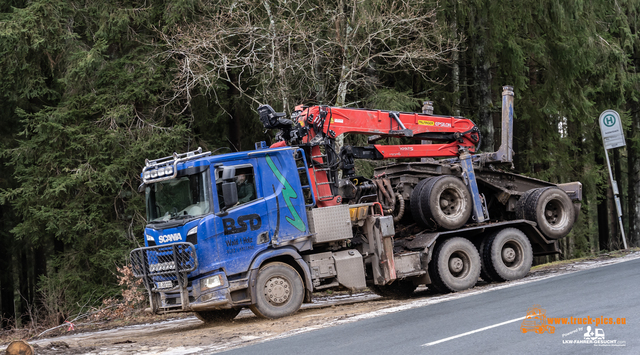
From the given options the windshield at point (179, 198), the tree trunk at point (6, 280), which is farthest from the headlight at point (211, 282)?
the tree trunk at point (6, 280)

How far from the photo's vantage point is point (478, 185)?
14984 mm

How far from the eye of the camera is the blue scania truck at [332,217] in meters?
10.6

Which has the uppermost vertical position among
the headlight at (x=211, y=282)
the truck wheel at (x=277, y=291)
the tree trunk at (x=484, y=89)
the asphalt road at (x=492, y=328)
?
the tree trunk at (x=484, y=89)

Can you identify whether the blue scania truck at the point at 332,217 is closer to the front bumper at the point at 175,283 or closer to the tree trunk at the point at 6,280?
the front bumper at the point at 175,283

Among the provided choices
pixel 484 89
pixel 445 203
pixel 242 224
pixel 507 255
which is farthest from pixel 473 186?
pixel 484 89

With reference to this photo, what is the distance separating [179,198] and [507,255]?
7.53 metres

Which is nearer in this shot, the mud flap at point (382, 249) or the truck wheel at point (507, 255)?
the mud flap at point (382, 249)

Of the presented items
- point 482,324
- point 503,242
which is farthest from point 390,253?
point 482,324

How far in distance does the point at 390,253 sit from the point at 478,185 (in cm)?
374

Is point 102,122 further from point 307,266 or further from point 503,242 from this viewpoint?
point 503,242

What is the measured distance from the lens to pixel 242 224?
1079 cm

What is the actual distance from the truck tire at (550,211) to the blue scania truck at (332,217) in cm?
3

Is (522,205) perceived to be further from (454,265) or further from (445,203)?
(454,265)

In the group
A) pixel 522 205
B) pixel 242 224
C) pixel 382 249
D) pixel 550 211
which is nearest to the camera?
pixel 242 224
